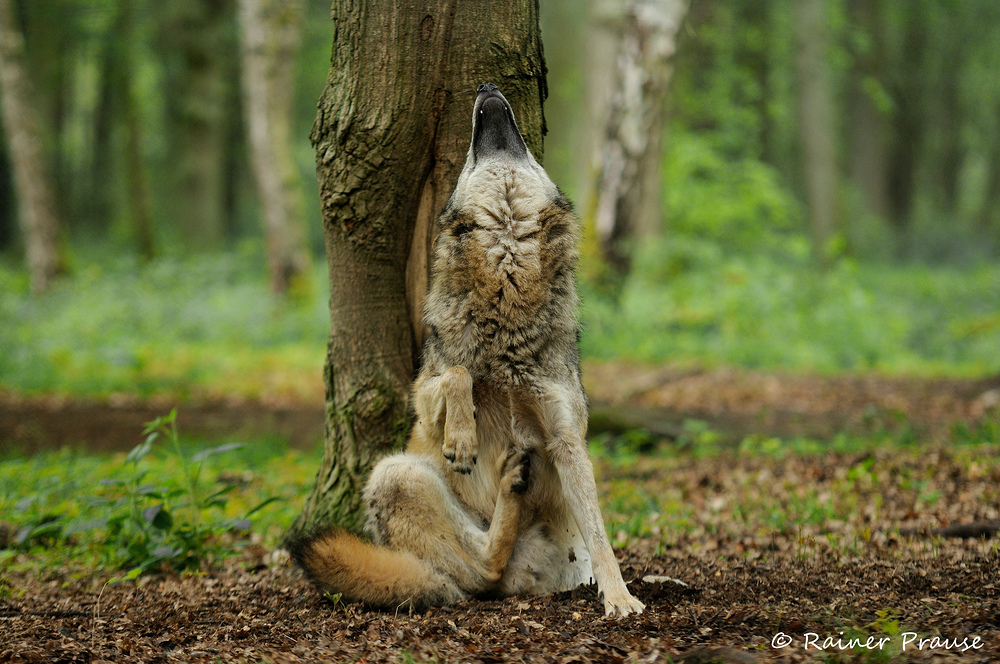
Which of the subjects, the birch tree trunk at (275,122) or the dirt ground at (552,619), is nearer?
the dirt ground at (552,619)

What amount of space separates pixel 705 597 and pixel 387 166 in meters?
2.59

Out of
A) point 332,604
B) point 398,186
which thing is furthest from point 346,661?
point 398,186

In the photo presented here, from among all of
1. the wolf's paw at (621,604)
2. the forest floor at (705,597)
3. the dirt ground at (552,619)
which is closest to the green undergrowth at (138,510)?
the forest floor at (705,597)

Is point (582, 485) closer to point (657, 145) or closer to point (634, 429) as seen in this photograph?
point (634, 429)

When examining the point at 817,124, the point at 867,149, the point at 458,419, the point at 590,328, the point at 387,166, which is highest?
the point at 867,149

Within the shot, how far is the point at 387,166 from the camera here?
3.87 meters

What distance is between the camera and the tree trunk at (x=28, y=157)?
14.9 metres

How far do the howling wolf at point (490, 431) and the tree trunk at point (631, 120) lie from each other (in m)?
8.34

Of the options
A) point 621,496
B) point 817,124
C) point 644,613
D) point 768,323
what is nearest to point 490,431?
point 644,613

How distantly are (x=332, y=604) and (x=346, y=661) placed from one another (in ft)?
2.68

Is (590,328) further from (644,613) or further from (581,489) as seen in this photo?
(644,613)

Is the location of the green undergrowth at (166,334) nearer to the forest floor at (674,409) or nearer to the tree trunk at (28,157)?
the forest floor at (674,409)

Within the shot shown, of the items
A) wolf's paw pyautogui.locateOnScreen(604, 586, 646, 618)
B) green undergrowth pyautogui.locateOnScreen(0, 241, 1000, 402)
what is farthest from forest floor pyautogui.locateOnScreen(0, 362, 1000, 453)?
wolf's paw pyautogui.locateOnScreen(604, 586, 646, 618)

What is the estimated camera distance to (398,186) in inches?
154
